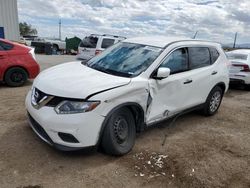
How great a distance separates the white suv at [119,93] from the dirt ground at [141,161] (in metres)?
0.30

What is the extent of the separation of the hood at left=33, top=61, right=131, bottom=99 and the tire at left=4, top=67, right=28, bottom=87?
4254 mm

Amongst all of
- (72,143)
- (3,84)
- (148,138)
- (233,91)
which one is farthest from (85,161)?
(233,91)

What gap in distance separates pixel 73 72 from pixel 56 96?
0.77m

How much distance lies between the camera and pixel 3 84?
28.1 ft

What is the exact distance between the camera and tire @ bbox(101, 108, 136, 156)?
376 cm

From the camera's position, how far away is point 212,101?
6207 millimetres

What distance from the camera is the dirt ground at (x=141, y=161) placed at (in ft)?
11.3

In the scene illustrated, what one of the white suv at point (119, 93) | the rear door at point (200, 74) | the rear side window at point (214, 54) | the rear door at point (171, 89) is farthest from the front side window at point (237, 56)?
the rear door at point (171, 89)

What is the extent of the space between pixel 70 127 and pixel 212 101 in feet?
12.5

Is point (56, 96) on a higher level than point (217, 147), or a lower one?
higher

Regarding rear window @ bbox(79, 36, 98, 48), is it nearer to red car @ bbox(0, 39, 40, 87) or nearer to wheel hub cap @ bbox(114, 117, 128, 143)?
red car @ bbox(0, 39, 40, 87)

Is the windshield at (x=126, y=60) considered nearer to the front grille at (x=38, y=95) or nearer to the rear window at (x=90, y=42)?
the front grille at (x=38, y=95)

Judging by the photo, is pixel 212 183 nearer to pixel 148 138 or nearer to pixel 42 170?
pixel 148 138

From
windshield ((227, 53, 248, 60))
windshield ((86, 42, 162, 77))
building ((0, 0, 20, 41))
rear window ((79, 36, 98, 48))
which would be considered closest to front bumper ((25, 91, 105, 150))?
windshield ((86, 42, 162, 77))
